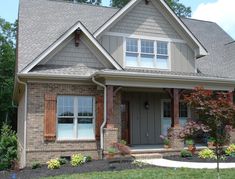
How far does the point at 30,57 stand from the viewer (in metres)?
16.5

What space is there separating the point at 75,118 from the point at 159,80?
3.94 metres

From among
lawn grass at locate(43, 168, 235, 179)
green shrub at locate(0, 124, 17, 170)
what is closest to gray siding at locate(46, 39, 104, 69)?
green shrub at locate(0, 124, 17, 170)

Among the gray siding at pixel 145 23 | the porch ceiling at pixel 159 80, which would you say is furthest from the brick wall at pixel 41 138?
the gray siding at pixel 145 23

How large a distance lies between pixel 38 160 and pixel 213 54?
525 inches

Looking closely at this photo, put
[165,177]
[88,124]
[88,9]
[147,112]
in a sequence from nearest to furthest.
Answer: [165,177] → [88,124] → [147,112] → [88,9]

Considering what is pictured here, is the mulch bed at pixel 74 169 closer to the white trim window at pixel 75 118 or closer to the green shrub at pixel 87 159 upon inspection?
the green shrub at pixel 87 159

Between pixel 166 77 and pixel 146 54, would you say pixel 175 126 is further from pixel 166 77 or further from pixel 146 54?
pixel 146 54

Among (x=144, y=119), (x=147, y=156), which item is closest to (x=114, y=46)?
(x=144, y=119)

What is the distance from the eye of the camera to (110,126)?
15.3 m

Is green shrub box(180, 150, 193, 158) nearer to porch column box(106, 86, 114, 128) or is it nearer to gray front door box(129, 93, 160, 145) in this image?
porch column box(106, 86, 114, 128)

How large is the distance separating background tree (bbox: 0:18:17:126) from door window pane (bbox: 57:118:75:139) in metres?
20.8

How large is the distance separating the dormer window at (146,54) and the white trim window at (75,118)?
3.71 m

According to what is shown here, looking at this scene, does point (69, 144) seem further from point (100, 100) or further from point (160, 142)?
point (160, 142)

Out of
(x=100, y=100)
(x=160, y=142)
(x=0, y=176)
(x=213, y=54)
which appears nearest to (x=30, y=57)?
(x=100, y=100)
